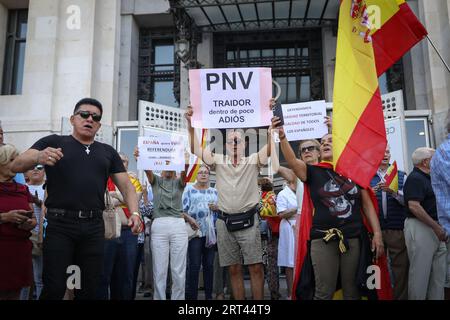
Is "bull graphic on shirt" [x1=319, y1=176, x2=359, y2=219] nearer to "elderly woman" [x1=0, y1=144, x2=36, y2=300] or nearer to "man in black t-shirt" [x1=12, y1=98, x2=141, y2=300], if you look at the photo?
"man in black t-shirt" [x1=12, y1=98, x2=141, y2=300]

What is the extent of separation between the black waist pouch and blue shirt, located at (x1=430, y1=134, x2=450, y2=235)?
175cm

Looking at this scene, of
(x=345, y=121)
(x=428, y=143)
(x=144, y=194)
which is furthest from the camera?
(x=428, y=143)

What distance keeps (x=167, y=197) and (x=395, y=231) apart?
9.67ft

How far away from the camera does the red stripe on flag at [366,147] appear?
3633 millimetres

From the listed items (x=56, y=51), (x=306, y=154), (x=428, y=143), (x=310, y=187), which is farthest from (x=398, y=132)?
(x=56, y=51)

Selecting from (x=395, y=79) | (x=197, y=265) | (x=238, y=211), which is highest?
(x=395, y=79)

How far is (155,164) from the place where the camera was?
5.73 metres

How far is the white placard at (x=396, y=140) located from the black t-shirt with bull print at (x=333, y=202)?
214 inches

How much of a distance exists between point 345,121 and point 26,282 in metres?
3.21

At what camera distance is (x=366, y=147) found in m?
3.78

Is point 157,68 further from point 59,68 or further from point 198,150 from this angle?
point 198,150

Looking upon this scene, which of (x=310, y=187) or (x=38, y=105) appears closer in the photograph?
(x=310, y=187)

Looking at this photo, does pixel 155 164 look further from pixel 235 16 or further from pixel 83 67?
pixel 235 16

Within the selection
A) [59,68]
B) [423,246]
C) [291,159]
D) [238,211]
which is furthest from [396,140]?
[59,68]
